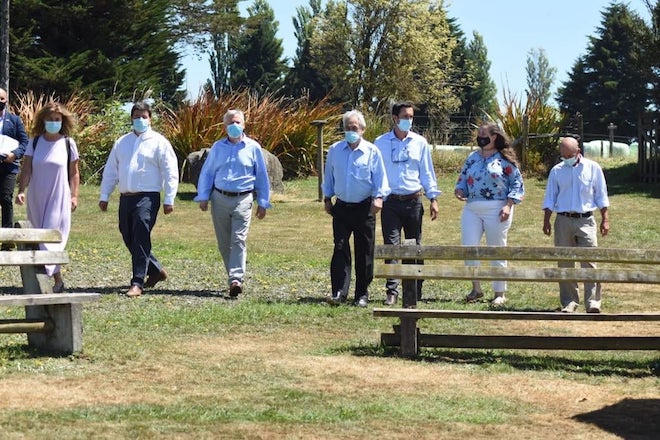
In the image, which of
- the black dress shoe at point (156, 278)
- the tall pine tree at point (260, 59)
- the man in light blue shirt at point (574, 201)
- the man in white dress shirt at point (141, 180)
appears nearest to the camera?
the man in light blue shirt at point (574, 201)

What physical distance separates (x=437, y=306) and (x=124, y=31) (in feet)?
110

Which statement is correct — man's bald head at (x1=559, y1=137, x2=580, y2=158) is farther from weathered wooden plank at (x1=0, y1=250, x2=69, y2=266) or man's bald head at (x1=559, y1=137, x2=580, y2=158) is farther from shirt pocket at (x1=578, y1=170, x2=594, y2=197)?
weathered wooden plank at (x1=0, y1=250, x2=69, y2=266)

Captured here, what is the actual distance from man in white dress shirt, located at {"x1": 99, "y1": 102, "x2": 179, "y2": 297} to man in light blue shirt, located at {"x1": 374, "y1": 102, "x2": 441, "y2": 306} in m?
2.03

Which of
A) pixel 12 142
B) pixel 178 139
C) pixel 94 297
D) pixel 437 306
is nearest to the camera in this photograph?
pixel 94 297

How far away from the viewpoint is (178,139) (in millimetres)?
27672

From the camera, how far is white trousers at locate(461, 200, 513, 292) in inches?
471

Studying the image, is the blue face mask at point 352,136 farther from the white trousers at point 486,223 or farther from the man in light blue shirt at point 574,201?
the man in light blue shirt at point 574,201

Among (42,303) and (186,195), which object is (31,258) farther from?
(186,195)

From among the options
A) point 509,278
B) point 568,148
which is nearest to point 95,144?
point 568,148

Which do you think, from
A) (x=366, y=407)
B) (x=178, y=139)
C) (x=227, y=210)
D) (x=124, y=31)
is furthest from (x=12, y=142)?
(x=124, y=31)

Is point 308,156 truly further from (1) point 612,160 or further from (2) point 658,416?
(2) point 658,416

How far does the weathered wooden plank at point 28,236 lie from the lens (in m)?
8.91

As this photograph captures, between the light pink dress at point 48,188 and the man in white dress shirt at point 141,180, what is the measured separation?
43 centimetres

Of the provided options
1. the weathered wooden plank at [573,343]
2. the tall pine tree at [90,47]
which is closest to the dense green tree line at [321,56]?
the tall pine tree at [90,47]
